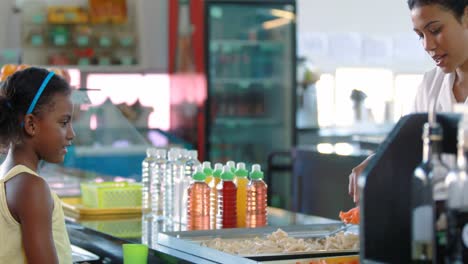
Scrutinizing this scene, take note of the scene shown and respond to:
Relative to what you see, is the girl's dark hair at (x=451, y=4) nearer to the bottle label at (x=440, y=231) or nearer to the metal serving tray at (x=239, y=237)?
the metal serving tray at (x=239, y=237)

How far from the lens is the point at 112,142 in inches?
213

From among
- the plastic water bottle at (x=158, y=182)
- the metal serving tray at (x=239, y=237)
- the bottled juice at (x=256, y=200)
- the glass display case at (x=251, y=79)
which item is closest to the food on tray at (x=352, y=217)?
the metal serving tray at (x=239, y=237)

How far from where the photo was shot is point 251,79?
8930 mm

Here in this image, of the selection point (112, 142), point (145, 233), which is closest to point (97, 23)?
point (112, 142)

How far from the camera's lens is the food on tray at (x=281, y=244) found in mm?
2602

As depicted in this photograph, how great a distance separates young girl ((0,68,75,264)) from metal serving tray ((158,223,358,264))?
35cm

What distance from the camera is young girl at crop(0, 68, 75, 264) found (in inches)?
97.9

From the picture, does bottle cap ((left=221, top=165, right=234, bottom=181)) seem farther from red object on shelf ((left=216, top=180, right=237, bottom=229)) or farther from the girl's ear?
the girl's ear

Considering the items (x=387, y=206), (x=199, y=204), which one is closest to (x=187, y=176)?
(x=199, y=204)

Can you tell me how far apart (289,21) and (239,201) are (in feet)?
18.3

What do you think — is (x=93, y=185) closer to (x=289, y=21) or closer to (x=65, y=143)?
(x=65, y=143)

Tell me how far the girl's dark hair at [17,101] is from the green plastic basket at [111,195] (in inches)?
54.8

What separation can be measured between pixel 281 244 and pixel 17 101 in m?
0.89

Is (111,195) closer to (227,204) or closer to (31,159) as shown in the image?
(227,204)
